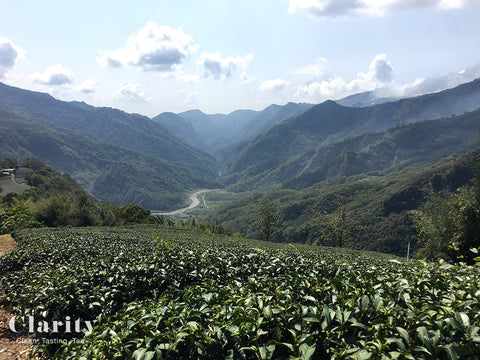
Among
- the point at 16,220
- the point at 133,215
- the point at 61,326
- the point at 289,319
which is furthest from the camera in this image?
the point at 133,215

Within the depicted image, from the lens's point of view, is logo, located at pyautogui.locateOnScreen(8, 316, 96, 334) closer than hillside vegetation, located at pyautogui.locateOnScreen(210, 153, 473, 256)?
Yes

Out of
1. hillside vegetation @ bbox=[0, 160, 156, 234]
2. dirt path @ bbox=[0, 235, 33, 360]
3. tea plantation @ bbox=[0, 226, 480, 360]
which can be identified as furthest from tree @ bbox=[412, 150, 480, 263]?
hillside vegetation @ bbox=[0, 160, 156, 234]

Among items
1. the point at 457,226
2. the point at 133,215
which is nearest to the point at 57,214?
the point at 133,215

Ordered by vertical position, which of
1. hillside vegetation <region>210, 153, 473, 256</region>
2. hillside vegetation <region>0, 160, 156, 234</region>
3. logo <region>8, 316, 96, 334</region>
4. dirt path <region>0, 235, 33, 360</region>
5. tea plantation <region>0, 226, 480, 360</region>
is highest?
tea plantation <region>0, 226, 480, 360</region>

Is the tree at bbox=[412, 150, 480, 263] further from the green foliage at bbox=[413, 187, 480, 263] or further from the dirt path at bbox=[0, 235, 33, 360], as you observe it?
the dirt path at bbox=[0, 235, 33, 360]

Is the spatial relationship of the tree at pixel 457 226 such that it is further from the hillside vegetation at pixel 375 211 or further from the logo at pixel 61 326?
the hillside vegetation at pixel 375 211

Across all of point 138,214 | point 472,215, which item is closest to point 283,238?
point 138,214

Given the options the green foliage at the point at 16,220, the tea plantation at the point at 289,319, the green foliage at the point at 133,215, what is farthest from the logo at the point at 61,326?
the green foliage at the point at 133,215

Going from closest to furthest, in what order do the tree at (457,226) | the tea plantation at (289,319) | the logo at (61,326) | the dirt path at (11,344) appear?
the tea plantation at (289,319)
the logo at (61,326)
the dirt path at (11,344)
the tree at (457,226)

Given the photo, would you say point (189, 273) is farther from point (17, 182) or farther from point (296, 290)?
point (17, 182)

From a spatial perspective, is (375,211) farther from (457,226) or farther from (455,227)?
(457,226)

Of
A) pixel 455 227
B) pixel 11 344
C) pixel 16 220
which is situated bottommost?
pixel 455 227

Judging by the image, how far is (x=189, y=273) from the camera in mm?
4605

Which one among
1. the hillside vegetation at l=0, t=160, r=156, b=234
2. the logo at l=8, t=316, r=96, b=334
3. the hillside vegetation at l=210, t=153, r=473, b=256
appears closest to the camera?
the logo at l=8, t=316, r=96, b=334
